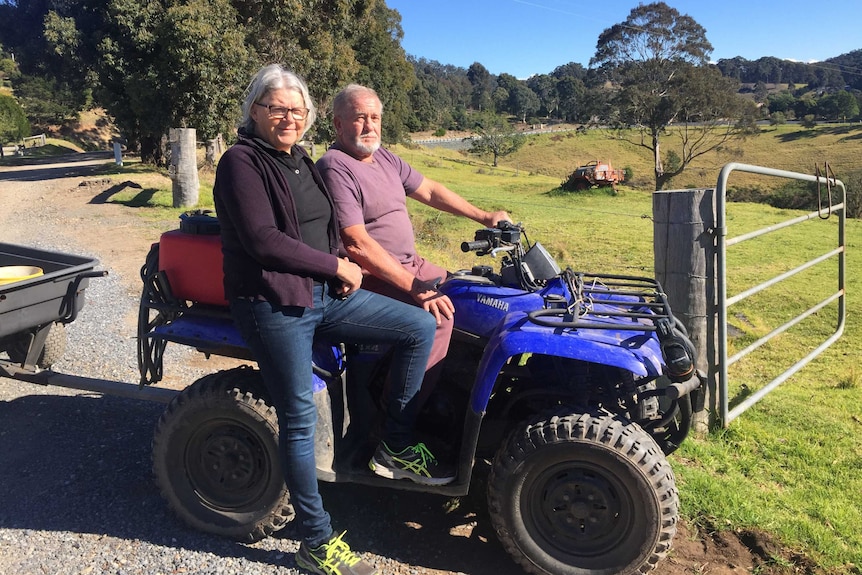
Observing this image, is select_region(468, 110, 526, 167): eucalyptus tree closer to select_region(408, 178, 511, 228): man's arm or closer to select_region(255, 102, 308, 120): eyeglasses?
select_region(408, 178, 511, 228): man's arm

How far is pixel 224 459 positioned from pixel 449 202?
6.16 ft

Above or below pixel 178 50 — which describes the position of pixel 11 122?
above

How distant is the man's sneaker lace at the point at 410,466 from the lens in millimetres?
3000

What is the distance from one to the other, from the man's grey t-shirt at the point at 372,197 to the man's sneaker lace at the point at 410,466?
0.94 meters

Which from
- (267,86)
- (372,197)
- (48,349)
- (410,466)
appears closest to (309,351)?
(410,466)

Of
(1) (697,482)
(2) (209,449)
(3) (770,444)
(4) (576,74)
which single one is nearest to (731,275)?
(3) (770,444)

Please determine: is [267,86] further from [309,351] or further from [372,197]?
[309,351]

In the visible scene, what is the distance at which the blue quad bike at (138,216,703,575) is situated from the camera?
2762 millimetres

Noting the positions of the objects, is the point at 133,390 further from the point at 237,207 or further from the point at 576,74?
the point at 576,74

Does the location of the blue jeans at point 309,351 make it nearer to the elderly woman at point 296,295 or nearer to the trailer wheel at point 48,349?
the elderly woman at point 296,295

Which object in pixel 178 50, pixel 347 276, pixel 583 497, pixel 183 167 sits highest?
pixel 178 50

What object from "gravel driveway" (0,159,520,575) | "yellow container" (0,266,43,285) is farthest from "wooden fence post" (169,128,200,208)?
"yellow container" (0,266,43,285)

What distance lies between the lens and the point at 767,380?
6.57 m

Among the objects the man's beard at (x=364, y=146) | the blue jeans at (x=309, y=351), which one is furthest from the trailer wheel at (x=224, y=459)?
the man's beard at (x=364, y=146)
